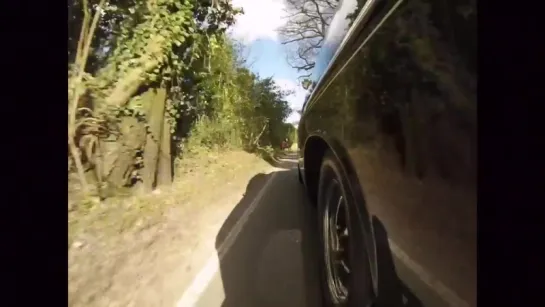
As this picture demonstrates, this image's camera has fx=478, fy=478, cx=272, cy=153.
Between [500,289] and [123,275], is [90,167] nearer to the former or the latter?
[123,275]

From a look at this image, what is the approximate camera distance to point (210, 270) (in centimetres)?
120

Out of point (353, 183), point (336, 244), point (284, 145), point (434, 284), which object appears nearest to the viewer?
point (434, 284)

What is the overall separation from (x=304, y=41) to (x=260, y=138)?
0.96 feet

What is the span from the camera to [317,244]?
52.5 inches

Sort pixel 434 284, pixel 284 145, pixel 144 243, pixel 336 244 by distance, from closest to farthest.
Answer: pixel 434 284
pixel 144 243
pixel 336 244
pixel 284 145

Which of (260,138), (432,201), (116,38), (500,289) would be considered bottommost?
(500,289)

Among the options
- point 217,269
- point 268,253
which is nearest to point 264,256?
point 268,253

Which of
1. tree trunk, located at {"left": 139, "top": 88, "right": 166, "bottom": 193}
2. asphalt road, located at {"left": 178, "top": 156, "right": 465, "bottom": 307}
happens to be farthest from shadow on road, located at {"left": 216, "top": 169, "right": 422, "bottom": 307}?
tree trunk, located at {"left": 139, "top": 88, "right": 166, "bottom": 193}

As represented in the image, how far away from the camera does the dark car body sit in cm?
68

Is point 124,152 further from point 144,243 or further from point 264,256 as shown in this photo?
point 264,256

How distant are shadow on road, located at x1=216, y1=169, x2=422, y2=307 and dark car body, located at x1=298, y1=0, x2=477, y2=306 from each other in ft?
1.28

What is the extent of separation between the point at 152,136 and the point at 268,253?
43cm

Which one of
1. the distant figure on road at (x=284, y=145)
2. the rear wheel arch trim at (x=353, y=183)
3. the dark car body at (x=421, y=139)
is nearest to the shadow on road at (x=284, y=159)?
the distant figure on road at (x=284, y=145)

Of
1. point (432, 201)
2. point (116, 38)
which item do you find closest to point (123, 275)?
point (116, 38)
